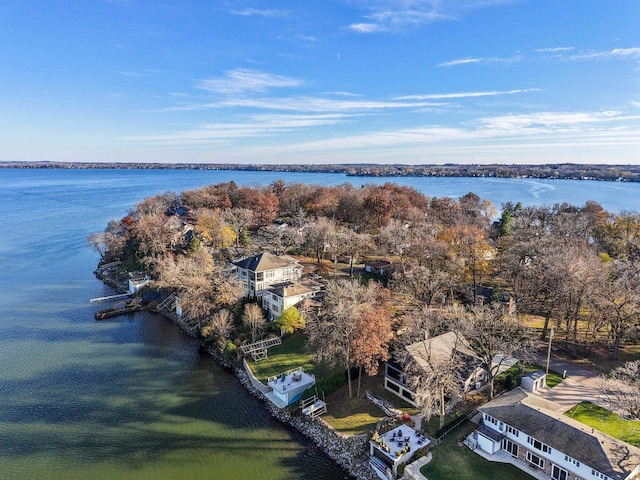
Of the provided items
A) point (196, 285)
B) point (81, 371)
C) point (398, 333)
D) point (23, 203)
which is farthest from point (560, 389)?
point (23, 203)

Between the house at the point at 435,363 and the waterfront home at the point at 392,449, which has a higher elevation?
the house at the point at 435,363

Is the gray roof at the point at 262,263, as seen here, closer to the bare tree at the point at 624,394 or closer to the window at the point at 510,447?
the window at the point at 510,447

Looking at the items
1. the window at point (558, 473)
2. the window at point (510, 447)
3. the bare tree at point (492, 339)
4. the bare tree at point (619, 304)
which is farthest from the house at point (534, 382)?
the bare tree at point (619, 304)

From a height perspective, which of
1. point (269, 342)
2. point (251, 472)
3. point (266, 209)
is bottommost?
point (251, 472)

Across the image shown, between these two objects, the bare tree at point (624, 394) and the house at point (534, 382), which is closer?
the bare tree at point (624, 394)

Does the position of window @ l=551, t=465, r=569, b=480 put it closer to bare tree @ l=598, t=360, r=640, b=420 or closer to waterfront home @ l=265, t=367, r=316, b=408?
bare tree @ l=598, t=360, r=640, b=420

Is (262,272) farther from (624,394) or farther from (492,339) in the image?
(624,394)

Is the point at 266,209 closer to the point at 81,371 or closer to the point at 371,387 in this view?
the point at 81,371
